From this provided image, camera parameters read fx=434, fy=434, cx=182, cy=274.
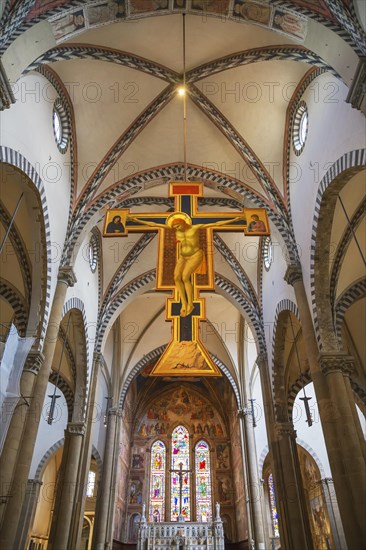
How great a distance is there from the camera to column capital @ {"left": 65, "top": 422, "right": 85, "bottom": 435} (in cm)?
1282

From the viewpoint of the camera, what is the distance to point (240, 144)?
12.3m

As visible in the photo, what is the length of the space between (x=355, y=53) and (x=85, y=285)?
10.0 metres

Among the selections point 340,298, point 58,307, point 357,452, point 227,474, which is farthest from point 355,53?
point 227,474

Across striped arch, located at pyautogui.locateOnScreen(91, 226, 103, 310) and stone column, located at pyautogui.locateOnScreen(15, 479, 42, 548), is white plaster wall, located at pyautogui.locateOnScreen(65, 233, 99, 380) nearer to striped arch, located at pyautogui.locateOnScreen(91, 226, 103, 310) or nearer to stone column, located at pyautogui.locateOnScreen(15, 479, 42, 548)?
striped arch, located at pyautogui.locateOnScreen(91, 226, 103, 310)

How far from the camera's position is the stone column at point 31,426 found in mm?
7574

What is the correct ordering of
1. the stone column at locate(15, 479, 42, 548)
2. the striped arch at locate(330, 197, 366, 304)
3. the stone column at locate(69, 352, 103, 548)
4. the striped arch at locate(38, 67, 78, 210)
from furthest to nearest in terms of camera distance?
the stone column at locate(15, 479, 42, 548), the stone column at locate(69, 352, 103, 548), the striped arch at locate(38, 67, 78, 210), the striped arch at locate(330, 197, 366, 304)

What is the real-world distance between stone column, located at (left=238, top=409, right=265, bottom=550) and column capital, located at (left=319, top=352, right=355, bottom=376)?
1080cm

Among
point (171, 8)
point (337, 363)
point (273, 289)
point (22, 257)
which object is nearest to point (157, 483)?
point (273, 289)

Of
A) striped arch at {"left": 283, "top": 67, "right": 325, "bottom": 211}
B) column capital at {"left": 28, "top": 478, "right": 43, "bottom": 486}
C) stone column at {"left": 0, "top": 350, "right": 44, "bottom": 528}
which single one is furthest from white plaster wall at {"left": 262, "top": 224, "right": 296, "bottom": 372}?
column capital at {"left": 28, "top": 478, "right": 43, "bottom": 486}

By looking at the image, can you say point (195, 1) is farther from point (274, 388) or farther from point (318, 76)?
point (274, 388)

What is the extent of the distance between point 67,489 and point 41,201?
7606mm

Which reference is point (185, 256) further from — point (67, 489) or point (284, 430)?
point (67, 489)

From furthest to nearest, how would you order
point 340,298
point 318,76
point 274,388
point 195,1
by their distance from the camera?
point 274,388 → point 340,298 → point 318,76 → point 195,1

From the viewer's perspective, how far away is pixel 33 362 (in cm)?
914
